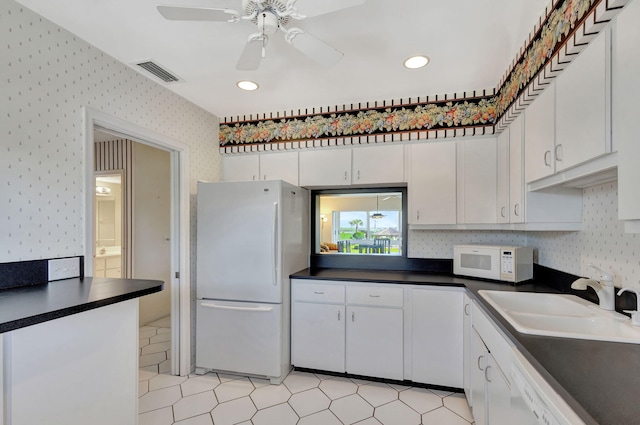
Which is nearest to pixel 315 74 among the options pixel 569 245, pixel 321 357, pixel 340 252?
pixel 340 252

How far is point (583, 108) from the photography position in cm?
132

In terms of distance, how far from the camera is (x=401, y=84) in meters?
2.47

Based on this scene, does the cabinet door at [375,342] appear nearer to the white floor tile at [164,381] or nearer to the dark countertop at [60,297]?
the white floor tile at [164,381]

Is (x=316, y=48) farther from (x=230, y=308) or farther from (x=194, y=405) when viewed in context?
(x=194, y=405)

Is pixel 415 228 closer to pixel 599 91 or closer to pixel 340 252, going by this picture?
pixel 340 252

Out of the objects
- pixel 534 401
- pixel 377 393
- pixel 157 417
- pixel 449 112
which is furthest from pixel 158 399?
A: pixel 449 112

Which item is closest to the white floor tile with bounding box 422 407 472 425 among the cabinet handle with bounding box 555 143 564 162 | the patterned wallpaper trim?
the cabinet handle with bounding box 555 143 564 162

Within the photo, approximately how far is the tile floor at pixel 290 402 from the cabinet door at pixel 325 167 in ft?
5.68

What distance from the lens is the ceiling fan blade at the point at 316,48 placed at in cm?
146

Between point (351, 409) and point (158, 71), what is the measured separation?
9.07ft

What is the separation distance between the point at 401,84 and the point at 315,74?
701 millimetres

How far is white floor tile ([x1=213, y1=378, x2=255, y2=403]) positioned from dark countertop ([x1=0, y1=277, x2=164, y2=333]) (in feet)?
4.22

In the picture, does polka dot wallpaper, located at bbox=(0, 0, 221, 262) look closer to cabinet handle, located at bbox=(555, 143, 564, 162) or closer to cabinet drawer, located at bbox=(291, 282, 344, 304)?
cabinet drawer, located at bbox=(291, 282, 344, 304)

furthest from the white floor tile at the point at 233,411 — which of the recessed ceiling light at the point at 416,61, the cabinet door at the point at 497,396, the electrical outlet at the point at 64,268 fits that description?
the recessed ceiling light at the point at 416,61
